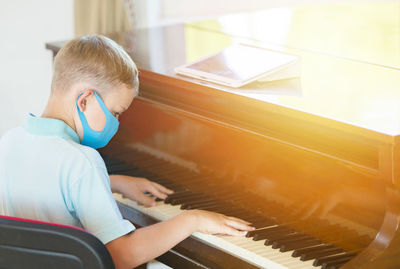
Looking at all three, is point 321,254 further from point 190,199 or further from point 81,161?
point 81,161

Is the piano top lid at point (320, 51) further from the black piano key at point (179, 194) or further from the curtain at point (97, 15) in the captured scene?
the curtain at point (97, 15)

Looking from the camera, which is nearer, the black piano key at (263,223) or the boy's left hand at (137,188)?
the black piano key at (263,223)

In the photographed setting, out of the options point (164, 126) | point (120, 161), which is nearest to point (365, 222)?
point (164, 126)

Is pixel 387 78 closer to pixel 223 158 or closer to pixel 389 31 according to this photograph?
pixel 223 158

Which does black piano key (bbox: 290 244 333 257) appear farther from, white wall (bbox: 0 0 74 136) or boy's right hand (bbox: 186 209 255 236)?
white wall (bbox: 0 0 74 136)

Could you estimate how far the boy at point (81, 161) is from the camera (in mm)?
1586

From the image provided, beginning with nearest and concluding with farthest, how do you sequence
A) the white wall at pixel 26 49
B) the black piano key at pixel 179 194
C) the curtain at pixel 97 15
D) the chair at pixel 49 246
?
the chair at pixel 49 246
the black piano key at pixel 179 194
the curtain at pixel 97 15
the white wall at pixel 26 49

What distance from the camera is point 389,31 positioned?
2.91m

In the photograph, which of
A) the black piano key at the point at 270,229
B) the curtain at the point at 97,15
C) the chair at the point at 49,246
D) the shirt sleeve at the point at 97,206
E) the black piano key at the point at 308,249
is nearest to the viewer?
the chair at the point at 49,246

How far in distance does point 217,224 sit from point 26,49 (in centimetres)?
269

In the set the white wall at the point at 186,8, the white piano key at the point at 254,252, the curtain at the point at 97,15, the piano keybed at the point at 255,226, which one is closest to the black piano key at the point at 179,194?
the piano keybed at the point at 255,226

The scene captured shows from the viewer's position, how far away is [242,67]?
6.75ft

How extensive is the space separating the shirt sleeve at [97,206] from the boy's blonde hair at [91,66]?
0.23m

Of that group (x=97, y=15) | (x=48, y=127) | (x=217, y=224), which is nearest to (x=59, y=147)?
(x=48, y=127)
